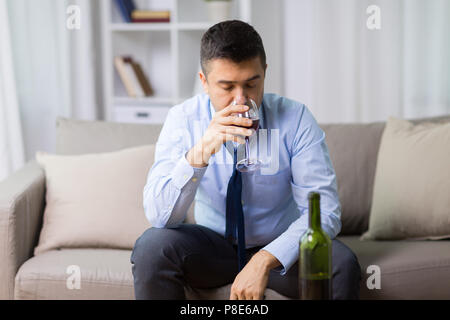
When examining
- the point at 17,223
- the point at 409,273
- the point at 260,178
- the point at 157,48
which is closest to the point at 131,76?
the point at 157,48

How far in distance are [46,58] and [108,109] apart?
1.60 ft

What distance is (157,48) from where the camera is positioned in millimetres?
3492

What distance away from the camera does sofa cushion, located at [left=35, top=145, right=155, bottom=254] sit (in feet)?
6.63

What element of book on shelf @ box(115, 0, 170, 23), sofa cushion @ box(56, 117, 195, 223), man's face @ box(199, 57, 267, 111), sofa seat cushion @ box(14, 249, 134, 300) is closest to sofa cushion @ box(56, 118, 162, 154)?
sofa cushion @ box(56, 117, 195, 223)

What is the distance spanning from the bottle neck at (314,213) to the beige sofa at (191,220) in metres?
0.60

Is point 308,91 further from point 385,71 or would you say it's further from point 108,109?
point 108,109

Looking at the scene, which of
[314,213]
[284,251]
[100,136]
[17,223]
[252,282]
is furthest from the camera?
[100,136]

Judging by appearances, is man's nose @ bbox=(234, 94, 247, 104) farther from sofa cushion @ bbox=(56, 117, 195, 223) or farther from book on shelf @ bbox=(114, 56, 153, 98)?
book on shelf @ bbox=(114, 56, 153, 98)

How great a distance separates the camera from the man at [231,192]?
1.47 m

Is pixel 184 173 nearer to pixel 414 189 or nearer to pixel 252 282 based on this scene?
pixel 252 282

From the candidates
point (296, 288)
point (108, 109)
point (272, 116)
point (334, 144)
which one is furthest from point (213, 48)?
point (108, 109)

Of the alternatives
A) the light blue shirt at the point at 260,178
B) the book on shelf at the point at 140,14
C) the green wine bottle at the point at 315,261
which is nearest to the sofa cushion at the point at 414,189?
the light blue shirt at the point at 260,178

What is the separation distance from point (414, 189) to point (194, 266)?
0.85 metres

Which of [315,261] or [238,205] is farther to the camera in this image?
[238,205]
